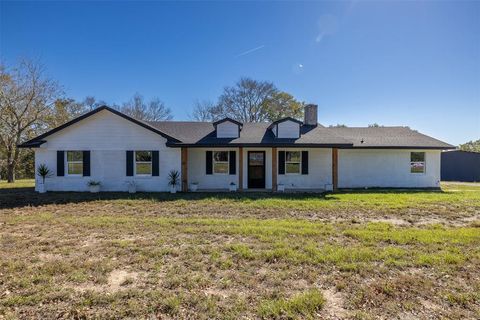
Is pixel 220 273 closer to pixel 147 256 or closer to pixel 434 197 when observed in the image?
pixel 147 256

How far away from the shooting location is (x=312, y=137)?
1427 centimetres

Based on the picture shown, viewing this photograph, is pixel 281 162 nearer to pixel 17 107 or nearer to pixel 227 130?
pixel 227 130

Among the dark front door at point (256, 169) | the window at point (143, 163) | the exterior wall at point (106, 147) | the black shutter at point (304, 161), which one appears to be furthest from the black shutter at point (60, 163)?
the black shutter at point (304, 161)

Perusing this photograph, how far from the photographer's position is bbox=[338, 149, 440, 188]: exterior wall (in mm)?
15391

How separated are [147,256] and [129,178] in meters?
9.56

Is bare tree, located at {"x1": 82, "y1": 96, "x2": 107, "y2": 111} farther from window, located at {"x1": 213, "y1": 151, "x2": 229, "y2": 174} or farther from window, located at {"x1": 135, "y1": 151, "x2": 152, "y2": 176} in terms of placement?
window, located at {"x1": 213, "y1": 151, "x2": 229, "y2": 174}

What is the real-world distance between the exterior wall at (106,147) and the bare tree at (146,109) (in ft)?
79.4

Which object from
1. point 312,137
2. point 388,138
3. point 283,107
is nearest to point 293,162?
point 312,137

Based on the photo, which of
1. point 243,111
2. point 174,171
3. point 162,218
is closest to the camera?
point 162,218

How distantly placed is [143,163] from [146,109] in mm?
26519

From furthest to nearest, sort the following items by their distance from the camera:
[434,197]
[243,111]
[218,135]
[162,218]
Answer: [243,111] → [218,135] → [434,197] → [162,218]

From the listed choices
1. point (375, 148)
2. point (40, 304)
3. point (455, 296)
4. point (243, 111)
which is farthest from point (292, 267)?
point (243, 111)

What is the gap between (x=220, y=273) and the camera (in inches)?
164

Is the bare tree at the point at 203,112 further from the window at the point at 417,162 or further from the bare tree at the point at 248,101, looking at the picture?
the window at the point at 417,162
